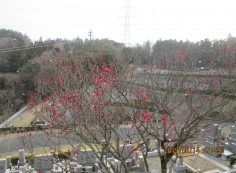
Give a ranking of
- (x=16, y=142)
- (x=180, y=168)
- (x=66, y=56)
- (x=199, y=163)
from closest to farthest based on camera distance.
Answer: (x=180, y=168) < (x=199, y=163) < (x=66, y=56) < (x=16, y=142)

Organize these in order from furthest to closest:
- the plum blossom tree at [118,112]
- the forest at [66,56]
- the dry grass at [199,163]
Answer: the forest at [66,56], the dry grass at [199,163], the plum blossom tree at [118,112]

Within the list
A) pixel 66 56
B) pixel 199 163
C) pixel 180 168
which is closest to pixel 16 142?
pixel 66 56

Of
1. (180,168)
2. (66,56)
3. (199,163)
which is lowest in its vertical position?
(199,163)

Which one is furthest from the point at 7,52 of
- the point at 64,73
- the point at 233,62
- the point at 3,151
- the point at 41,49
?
the point at 233,62

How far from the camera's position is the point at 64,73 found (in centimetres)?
A: 520

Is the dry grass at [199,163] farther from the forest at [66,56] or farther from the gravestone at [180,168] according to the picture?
the forest at [66,56]

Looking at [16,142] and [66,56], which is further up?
[66,56]

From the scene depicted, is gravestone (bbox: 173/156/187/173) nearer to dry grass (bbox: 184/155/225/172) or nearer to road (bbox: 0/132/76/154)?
dry grass (bbox: 184/155/225/172)

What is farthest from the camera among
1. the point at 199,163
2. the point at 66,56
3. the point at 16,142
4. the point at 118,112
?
the point at 16,142

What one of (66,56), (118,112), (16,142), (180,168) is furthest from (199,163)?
(16,142)

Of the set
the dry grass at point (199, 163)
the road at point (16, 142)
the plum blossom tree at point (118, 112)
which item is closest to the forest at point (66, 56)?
the plum blossom tree at point (118, 112)

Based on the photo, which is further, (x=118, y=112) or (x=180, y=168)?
(x=180, y=168)

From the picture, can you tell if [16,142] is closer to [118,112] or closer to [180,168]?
[180,168]

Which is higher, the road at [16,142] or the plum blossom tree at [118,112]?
the plum blossom tree at [118,112]
